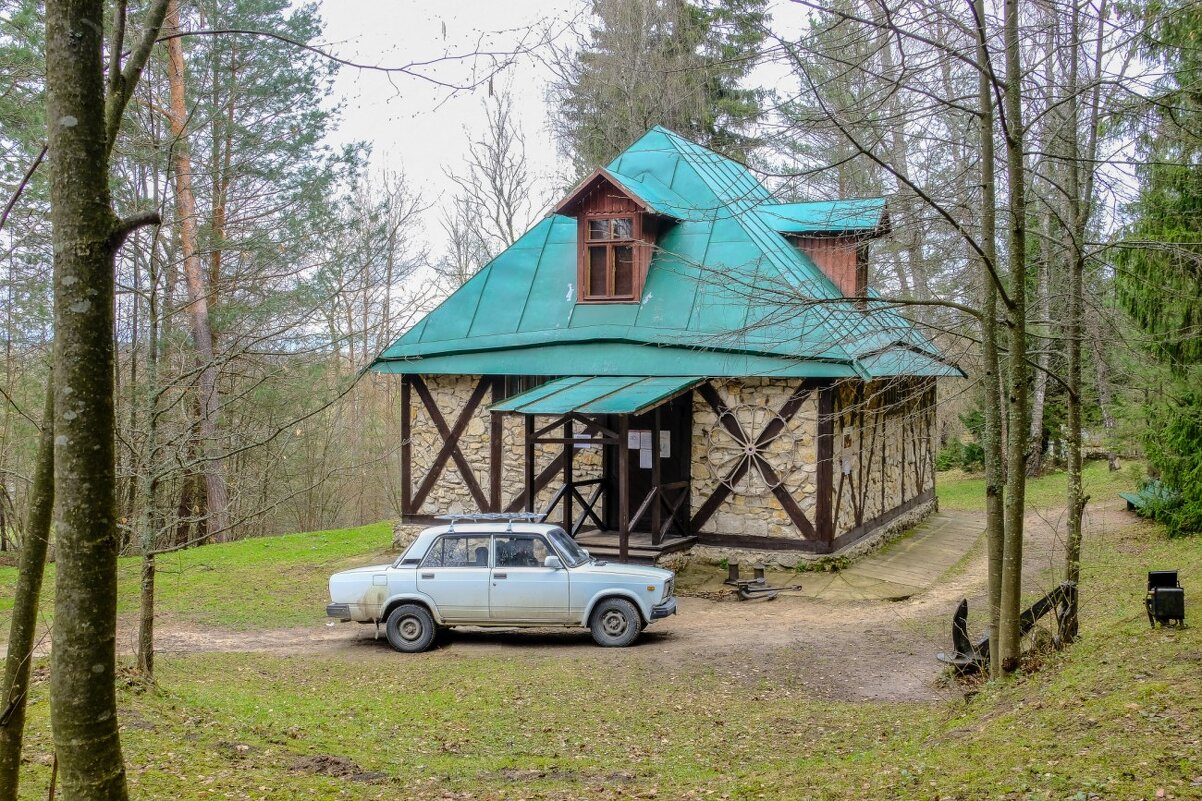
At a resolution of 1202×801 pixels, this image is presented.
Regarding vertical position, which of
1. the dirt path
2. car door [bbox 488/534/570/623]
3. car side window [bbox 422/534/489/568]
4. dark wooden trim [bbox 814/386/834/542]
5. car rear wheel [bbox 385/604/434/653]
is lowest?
the dirt path

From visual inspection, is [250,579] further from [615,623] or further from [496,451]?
[615,623]

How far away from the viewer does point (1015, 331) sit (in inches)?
306

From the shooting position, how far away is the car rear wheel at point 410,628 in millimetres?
11875

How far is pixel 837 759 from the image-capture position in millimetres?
7262

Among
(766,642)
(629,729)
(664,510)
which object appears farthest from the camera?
(664,510)

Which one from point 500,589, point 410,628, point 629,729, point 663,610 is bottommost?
point 629,729

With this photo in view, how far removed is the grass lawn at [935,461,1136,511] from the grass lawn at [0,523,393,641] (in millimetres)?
14603

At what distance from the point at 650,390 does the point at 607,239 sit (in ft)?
11.3

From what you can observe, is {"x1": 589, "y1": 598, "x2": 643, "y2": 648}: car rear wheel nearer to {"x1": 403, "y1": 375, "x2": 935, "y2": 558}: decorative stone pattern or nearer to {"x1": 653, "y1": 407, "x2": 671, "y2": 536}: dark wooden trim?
{"x1": 653, "y1": 407, "x2": 671, "y2": 536}: dark wooden trim

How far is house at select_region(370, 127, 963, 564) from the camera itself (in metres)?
15.5

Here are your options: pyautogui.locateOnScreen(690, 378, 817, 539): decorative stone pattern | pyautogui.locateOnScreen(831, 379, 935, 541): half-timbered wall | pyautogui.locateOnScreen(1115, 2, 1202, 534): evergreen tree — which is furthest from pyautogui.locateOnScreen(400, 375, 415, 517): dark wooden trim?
pyautogui.locateOnScreen(1115, 2, 1202, 534): evergreen tree

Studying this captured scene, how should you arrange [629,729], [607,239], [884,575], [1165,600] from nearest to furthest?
[629,729] → [1165,600] → [884,575] → [607,239]

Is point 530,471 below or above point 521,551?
above

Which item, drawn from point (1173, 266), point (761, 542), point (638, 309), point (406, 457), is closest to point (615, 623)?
point (761, 542)
